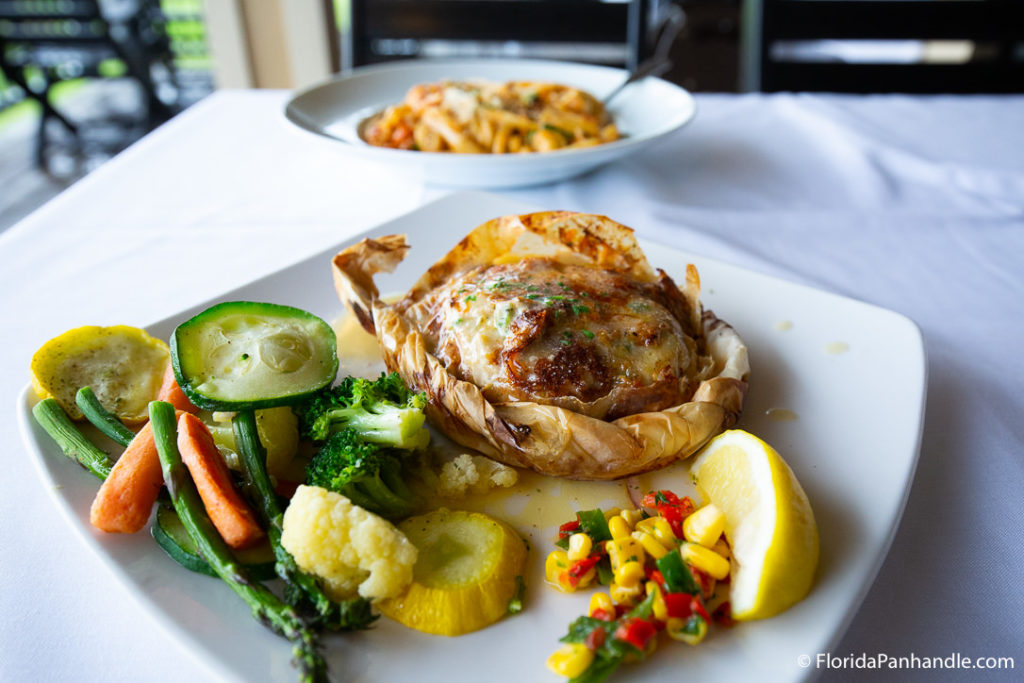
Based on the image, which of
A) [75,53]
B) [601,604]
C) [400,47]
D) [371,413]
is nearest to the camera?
[601,604]

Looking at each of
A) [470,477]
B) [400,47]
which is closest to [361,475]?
[470,477]

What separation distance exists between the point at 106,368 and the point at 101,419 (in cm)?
24

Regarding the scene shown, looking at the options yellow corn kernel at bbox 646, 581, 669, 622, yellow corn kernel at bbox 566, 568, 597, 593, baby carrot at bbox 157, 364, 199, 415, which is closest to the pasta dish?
baby carrot at bbox 157, 364, 199, 415

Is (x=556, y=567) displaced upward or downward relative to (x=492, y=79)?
downward

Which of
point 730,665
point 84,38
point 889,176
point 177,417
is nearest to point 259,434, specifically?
point 177,417

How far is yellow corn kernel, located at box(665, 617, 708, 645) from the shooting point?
1.40 m

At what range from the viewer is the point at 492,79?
4.75m

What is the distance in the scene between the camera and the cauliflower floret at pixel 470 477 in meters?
1.87

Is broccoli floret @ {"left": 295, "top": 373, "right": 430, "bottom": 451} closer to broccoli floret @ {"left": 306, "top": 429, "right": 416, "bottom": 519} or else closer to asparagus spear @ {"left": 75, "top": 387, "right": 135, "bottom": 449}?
broccoli floret @ {"left": 306, "top": 429, "right": 416, "bottom": 519}

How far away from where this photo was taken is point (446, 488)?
1.87 metres

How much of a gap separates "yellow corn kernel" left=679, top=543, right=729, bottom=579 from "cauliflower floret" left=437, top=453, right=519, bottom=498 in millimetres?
533

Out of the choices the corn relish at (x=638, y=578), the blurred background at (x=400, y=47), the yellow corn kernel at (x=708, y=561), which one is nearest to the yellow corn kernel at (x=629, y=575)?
the corn relish at (x=638, y=578)

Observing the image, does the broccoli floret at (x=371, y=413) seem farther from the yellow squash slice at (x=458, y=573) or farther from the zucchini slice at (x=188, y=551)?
the zucchini slice at (x=188, y=551)

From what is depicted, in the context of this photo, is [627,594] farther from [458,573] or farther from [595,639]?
[458,573]
